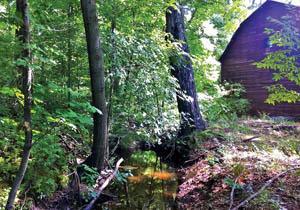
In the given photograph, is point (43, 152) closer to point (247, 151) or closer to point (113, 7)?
point (113, 7)

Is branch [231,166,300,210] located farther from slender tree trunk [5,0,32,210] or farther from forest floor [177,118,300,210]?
slender tree trunk [5,0,32,210]

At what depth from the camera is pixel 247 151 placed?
7793mm

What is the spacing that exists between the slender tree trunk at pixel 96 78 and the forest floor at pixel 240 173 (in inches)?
72.7

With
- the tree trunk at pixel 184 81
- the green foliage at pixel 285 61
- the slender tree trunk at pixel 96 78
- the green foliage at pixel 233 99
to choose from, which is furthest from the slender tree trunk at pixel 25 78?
the green foliage at pixel 233 99

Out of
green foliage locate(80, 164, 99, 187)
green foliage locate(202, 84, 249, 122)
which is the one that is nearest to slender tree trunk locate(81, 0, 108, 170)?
green foliage locate(80, 164, 99, 187)

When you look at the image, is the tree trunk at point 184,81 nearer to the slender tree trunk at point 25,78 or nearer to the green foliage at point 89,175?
the green foliage at point 89,175

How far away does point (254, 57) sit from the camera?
19203 mm

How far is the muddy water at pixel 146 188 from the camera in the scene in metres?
6.21

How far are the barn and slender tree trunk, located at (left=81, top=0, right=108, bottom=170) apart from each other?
1337cm

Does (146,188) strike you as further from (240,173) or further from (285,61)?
(285,61)

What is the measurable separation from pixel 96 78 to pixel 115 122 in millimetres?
1993

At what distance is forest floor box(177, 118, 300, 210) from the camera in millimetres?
5203

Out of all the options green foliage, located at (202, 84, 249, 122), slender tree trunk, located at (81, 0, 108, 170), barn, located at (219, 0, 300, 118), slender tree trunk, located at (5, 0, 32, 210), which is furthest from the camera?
barn, located at (219, 0, 300, 118)

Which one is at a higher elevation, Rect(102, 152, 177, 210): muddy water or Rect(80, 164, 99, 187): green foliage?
Rect(80, 164, 99, 187): green foliage
